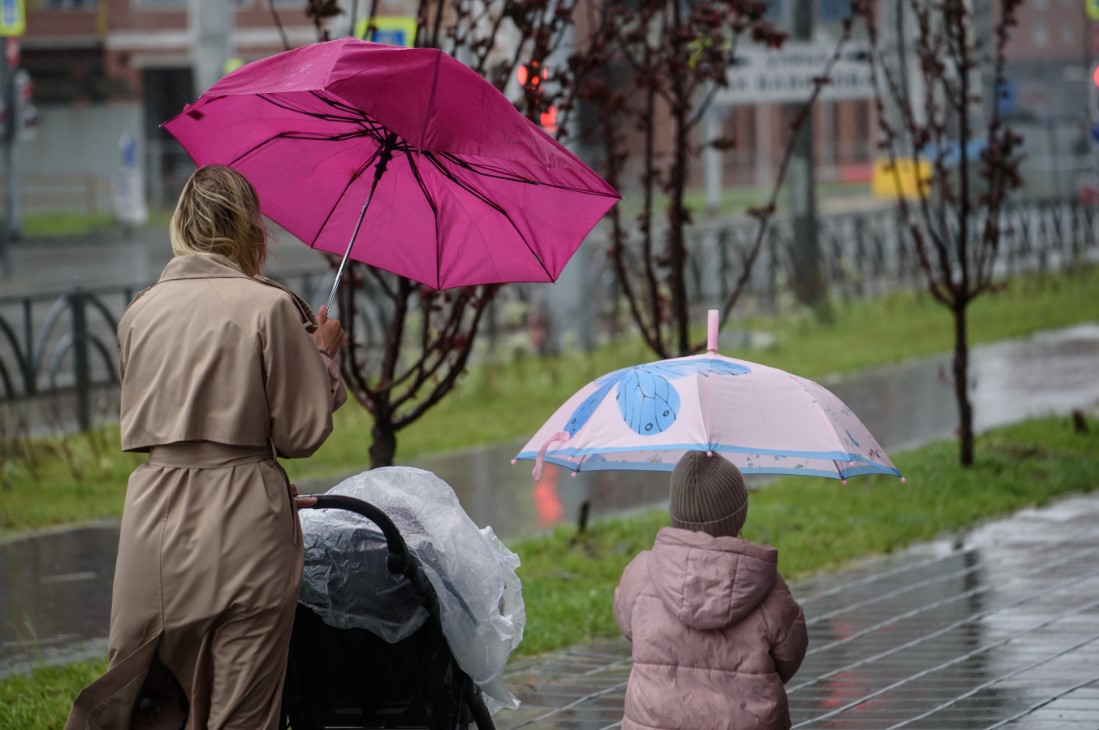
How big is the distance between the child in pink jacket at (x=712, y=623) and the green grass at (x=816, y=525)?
2504 millimetres

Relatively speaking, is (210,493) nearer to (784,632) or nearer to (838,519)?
(784,632)

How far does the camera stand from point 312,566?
13.2 ft

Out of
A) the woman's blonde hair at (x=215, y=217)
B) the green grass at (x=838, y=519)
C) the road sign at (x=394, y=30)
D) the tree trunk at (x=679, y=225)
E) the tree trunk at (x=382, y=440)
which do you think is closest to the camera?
the woman's blonde hair at (x=215, y=217)

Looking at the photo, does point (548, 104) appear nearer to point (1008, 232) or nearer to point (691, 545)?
point (691, 545)

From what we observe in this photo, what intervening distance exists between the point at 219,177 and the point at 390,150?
3.28ft

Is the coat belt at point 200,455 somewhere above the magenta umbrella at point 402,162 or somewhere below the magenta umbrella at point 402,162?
below

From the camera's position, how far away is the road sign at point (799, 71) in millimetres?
11891

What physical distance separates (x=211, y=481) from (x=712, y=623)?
1.17 m

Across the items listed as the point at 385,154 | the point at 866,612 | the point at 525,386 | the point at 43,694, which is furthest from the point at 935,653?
the point at 525,386

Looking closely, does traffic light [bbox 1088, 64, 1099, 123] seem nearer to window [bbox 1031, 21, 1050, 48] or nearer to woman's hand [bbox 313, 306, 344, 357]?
woman's hand [bbox 313, 306, 344, 357]

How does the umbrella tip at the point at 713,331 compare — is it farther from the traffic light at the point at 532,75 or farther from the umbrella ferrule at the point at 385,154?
the traffic light at the point at 532,75

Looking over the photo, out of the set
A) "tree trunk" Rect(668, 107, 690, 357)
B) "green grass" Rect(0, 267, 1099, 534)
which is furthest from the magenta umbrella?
"green grass" Rect(0, 267, 1099, 534)

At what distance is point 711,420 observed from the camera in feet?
13.1

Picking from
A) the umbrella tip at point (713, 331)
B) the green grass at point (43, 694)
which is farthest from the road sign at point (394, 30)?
the umbrella tip at point (713, 331)
